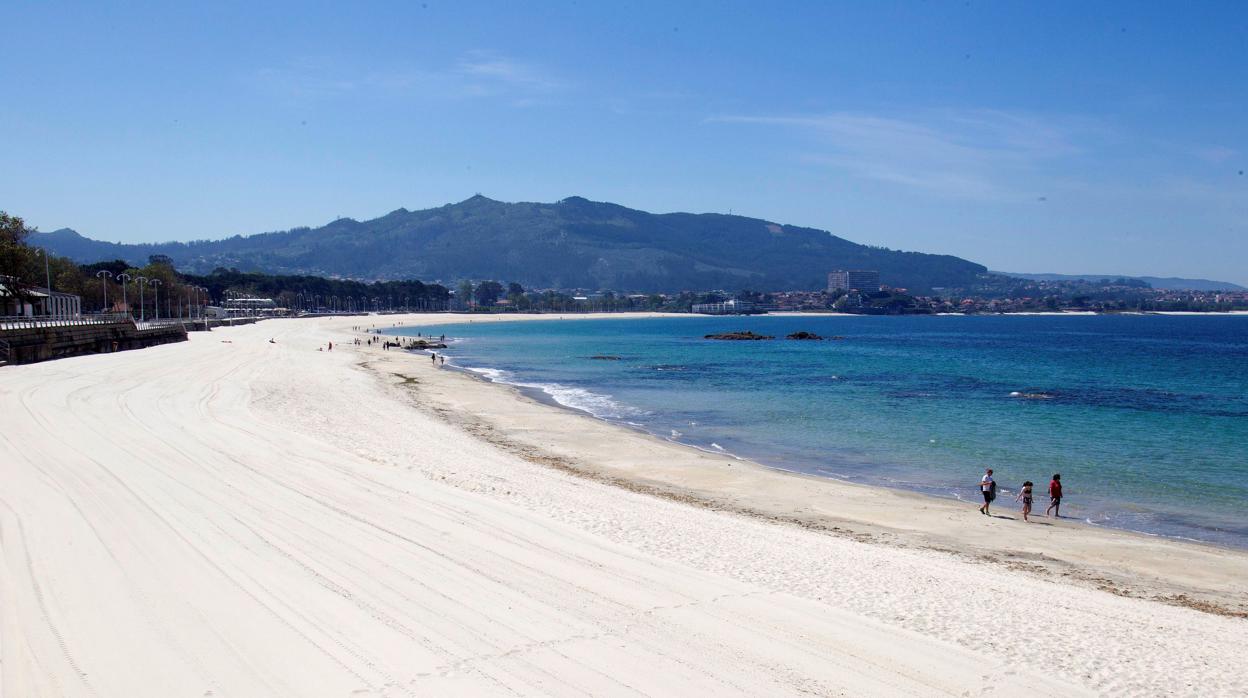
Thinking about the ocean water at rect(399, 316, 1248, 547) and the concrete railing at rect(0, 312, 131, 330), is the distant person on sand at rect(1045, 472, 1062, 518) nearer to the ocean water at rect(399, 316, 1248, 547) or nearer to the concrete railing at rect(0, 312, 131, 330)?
the ocean water at rect(399, 316, 1248, 547)

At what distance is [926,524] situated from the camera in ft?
48.2

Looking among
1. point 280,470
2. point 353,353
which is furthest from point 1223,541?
point 353,353

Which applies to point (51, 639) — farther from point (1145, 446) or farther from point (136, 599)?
point (1145, 446)

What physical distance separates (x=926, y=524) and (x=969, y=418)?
56.7 feet

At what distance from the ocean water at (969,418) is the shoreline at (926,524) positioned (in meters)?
1.22

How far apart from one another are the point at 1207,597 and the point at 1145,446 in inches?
617

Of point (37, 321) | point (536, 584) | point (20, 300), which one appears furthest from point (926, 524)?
point (20, 300)

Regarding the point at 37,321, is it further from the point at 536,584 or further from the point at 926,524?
the point at 926,524

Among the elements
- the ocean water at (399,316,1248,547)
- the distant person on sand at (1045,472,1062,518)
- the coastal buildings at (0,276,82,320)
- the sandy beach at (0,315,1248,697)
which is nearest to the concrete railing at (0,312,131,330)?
the coastal buildings at (0,276,82,320)

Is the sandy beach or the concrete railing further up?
the concrete railing

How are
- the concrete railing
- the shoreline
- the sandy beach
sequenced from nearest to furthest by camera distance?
the sandy beach → the shoreline → the concrete railing

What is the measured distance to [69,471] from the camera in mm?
13625

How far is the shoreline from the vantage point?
11.5m

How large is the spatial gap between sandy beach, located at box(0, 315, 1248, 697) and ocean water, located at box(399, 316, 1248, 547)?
3.18 metres
